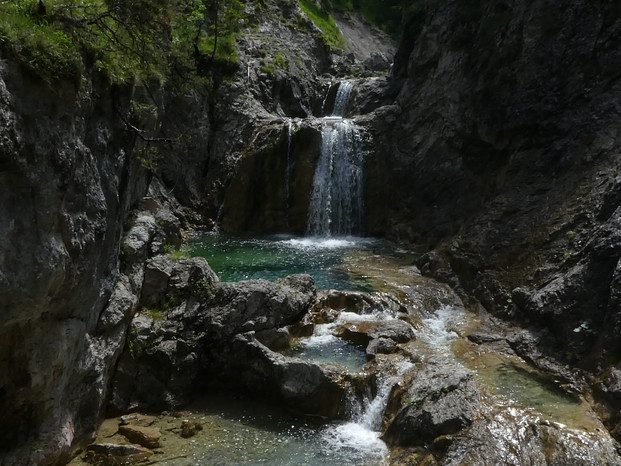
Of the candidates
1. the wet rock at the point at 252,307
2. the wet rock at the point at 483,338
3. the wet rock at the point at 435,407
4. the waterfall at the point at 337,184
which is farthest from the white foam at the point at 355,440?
the waterfall at the point at 337,184

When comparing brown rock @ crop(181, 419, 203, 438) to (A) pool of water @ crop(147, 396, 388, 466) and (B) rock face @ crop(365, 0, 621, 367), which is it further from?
(B) rock face @ crop(365, 0, 621, 367)

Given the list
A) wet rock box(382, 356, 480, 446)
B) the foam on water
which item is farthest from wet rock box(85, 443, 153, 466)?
the foam on water

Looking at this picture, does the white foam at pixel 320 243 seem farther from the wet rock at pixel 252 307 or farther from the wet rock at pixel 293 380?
the wet rock at pixel 293 380

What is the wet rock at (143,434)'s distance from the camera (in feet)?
24.4

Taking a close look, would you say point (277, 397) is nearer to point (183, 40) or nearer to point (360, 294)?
point (360, 294)

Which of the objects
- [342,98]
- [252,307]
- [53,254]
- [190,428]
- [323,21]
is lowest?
[190,428]

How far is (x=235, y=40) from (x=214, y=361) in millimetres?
23106

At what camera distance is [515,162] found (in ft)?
50.0

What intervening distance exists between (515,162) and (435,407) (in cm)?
1035

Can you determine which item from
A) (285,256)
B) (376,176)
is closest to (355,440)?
(285,256)

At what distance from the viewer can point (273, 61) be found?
1125 inches

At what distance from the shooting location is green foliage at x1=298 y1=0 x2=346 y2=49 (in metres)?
39.8

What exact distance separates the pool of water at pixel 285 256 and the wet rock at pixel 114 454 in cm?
728

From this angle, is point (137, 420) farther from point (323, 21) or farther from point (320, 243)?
point (323, 21)
